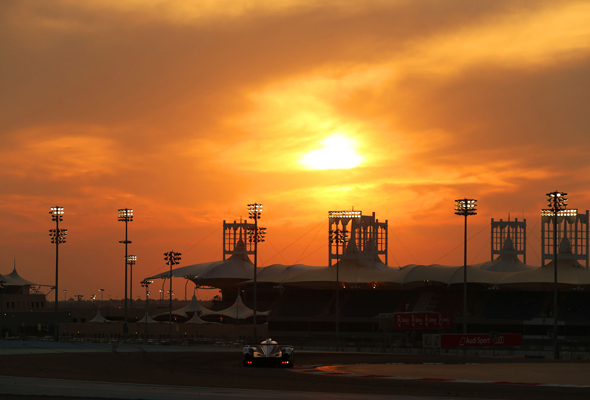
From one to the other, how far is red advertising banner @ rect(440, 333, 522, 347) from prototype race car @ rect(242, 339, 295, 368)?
2928cm

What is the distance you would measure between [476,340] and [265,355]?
3394 centimetres

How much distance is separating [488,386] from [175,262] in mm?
78013

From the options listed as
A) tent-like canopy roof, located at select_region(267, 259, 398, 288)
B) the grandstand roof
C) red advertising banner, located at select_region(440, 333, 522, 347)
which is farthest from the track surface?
the grandstand roof

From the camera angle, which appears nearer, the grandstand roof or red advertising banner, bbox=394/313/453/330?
red advertising banner, bbox=394/313/453/330

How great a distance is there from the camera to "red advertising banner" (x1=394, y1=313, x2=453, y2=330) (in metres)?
76.2

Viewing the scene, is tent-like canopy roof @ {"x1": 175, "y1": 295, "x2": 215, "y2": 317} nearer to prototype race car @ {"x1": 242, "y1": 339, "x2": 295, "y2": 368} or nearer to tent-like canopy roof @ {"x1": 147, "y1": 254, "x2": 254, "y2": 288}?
tent-like canopy roof @ {"x1": 147, "y1": 254, "x2": 254, "y2": 288}

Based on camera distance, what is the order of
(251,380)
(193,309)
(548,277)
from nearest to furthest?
(251,380), (548,277), (193,309)

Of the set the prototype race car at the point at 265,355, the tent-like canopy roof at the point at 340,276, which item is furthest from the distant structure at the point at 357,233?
the prototype race car at the point at 265,355

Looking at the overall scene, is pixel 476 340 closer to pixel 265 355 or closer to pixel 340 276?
pixel 265 355

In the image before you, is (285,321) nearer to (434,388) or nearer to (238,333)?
(238,333)

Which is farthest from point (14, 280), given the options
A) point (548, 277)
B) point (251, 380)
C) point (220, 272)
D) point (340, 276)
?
point (251, 380)

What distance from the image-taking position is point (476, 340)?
6488 centimetres

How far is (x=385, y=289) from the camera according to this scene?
114m

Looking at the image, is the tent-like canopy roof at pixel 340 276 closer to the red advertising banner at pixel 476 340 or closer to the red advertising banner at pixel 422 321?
the red advertising banner at pixel 422 321
